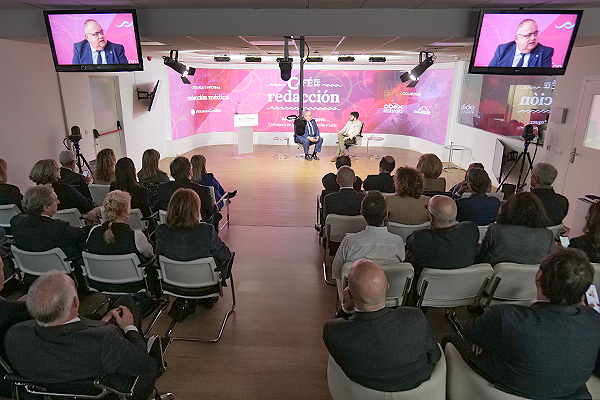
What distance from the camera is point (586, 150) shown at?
585 cm

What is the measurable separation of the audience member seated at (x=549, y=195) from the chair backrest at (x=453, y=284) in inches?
58.2

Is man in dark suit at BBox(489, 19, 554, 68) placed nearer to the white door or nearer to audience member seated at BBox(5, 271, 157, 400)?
the white door

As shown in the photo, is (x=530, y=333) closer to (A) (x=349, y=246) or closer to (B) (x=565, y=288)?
(B) (x=565, y=288)

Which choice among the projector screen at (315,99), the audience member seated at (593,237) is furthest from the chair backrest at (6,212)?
the projector screen at (315,99)

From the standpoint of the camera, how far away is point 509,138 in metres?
8.27

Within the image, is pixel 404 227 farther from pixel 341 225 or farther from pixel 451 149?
pixel 451 149

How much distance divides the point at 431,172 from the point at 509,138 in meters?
4.39

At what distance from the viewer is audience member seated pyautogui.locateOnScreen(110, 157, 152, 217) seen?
4.41 m

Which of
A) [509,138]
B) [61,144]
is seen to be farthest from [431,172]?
[61,144]

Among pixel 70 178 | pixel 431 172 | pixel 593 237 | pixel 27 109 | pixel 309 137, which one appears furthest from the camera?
pixel 309 137

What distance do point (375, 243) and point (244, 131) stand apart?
901 cm

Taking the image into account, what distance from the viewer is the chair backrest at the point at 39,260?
3.12 meters

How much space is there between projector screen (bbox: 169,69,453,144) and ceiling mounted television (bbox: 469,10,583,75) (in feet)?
27.9

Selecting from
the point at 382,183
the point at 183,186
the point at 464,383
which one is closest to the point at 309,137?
the point at 382,183
